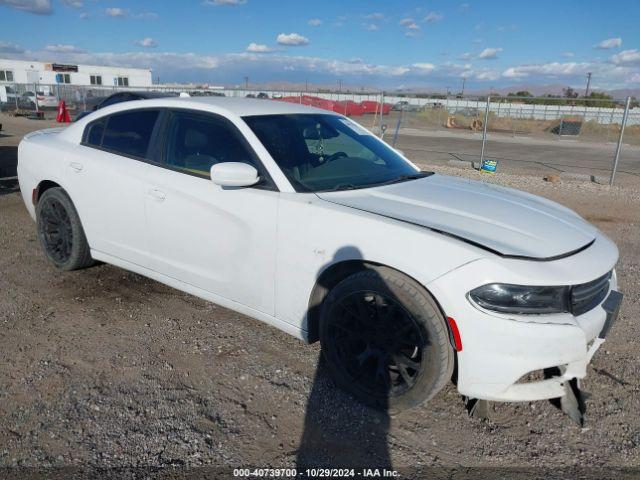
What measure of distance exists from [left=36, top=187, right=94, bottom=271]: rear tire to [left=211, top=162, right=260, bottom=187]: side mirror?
1920 mm

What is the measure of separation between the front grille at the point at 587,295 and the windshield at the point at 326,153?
1.46 meters

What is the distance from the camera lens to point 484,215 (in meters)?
3.07

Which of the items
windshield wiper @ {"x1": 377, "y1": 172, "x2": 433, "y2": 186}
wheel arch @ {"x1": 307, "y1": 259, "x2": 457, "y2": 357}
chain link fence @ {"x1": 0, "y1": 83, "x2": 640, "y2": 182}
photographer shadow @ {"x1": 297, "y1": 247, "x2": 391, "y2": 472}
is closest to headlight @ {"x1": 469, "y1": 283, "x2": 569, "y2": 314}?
wheel arch @ {"x1": 307, "y1": 259, "x2": 457, "y2": 357}

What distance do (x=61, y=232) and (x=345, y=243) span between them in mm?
3025

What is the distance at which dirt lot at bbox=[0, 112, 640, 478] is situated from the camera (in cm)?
256

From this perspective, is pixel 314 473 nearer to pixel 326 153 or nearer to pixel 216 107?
pixel 326 153

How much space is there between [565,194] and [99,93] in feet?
102

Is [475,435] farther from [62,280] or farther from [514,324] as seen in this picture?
[62,280]

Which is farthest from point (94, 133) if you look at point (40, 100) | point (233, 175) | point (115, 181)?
point (40, 100)

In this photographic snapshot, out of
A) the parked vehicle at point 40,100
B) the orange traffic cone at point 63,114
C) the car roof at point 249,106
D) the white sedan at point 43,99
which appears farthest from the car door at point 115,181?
the white sedan at point 43,99

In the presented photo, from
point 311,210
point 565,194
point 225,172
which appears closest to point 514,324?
point 311,210

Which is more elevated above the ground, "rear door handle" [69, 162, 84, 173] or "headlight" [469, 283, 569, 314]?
"rear door handle" [69, 162, 84, 173]

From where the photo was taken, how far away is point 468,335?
8.32ft

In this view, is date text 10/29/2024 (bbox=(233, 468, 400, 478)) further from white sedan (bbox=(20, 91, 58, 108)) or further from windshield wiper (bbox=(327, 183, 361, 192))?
white sedan (bbox=(20, 91, 58, 108))
